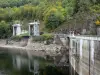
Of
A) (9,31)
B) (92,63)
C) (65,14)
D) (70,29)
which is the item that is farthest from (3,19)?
(92,63)

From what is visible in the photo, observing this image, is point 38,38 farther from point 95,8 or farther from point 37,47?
point 95,8

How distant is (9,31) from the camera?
128 meters

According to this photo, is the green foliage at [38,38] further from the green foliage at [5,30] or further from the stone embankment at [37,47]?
the green foliage at [5,30]

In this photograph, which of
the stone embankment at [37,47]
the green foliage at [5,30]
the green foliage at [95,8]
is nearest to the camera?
the stone embankment at [37,47]

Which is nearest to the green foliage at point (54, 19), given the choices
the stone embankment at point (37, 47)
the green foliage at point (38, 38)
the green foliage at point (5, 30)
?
the green foliage at point (38, 38)

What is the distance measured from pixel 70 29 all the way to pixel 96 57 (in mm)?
64457

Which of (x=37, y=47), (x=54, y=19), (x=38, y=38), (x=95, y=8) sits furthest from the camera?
(x=54, y=19)

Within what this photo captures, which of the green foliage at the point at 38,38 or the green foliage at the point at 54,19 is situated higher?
the green foliage at the point at 54,19

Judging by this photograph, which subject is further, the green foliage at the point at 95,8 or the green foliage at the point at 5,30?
the green foliage at the point at 5,30

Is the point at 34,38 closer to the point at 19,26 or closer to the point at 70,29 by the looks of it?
the point at 70,29

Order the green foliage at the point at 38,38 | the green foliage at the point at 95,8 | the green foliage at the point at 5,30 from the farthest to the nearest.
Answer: the green foliage at the point at 5,30 → the green foliage at the point at 38,38 → the green foliage at the point at 95,8

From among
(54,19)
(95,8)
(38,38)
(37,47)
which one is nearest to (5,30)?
(54,19)

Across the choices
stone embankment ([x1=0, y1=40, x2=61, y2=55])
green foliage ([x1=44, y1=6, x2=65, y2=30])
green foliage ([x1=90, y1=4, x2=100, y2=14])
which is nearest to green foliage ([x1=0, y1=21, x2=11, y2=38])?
stone embankment ([x1=0, y1=40, x2=61, y2=55])

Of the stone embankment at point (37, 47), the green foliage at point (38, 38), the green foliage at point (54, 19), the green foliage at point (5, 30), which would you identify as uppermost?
the green foliage at point (54, 19)
